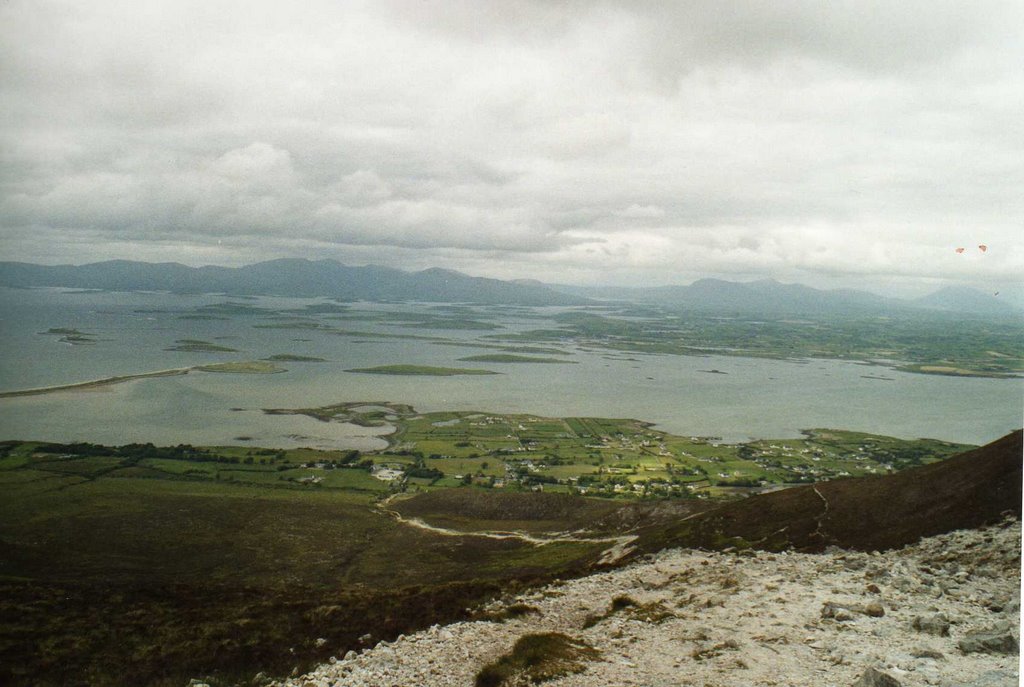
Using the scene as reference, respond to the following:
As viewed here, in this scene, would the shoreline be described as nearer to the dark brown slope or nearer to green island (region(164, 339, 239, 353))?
green island (region(164, 339, 239, 353))

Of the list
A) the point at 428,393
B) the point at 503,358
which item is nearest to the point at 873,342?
the point at 503,358

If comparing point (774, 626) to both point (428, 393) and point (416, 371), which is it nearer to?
point (428, 393)

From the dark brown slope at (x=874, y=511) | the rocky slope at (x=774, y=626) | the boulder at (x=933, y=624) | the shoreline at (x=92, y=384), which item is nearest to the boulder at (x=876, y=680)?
the rocky slope at (x=774, y=626)

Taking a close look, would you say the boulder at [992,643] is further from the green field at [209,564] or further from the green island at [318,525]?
the green field at [209,564]

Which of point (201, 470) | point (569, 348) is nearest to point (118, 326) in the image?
point (569, 348)

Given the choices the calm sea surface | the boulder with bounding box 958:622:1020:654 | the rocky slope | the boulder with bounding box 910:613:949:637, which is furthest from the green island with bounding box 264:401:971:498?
→ the boulder with bounding box 958:622:1020:654

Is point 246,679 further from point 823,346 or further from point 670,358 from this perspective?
point 823,346
